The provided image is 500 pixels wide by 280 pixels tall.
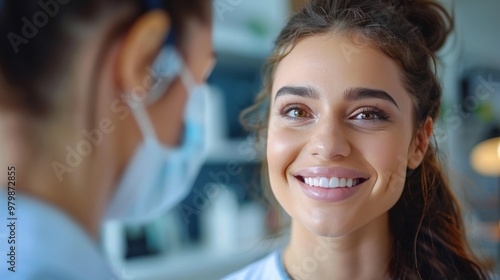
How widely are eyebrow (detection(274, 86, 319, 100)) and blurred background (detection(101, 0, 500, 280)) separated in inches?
16.5

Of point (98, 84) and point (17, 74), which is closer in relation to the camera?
point (17, 74)

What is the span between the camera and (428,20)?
0.71 metres

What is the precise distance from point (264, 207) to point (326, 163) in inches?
26.7

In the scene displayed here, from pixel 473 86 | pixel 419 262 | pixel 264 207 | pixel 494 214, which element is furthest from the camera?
pixel 473 86

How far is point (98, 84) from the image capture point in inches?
36.6

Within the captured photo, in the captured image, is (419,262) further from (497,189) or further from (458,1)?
(458,1)

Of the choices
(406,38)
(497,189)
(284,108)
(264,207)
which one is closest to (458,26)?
(497,189)

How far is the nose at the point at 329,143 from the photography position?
56 centimetres

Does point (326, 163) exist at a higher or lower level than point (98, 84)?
lower

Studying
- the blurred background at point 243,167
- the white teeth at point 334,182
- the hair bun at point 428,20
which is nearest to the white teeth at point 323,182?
the white teeth at point 334,182

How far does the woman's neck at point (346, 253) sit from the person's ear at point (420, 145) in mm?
97

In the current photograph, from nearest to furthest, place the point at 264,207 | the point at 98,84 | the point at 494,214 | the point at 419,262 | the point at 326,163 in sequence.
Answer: the point at 326,163 → the point at 419,262 → the point at 98,84 → the point at 264,207 → the point at 494,214

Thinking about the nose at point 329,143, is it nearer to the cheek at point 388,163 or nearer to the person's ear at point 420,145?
the cheek at point 388,163

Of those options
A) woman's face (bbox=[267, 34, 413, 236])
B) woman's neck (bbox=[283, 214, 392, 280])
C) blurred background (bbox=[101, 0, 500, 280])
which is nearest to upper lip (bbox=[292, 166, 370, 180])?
woman's face (bbox=[267, 34, 413, 236])
